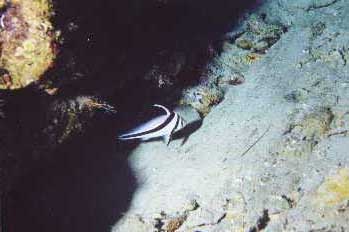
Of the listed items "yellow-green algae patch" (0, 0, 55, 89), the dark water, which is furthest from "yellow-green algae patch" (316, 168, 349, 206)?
"yellow-green algae patch" (0, 0, 55, 89)

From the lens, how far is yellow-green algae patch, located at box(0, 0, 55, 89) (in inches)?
97.8

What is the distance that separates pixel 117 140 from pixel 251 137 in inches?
71.0

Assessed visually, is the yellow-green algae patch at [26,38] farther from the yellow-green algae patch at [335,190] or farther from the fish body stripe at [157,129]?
the yellow-green algae patch at [335,190]

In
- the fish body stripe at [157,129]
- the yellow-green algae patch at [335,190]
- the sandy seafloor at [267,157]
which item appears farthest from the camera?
the fish body stripe at [157,129]

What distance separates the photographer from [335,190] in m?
3.14

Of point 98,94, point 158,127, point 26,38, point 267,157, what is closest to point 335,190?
point 267,157

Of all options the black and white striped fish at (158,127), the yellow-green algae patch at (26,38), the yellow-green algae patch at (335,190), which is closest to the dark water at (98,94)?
the yellow-green algae patch at (26,38)

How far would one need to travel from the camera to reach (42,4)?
249 cm

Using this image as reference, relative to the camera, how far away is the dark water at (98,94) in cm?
310

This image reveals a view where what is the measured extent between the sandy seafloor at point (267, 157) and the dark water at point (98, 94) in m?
0.45

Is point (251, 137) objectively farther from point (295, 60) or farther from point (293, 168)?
point (295, 60)

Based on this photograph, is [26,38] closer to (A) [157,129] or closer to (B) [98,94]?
(B) [98,94]

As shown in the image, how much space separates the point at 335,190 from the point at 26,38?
2677 mm

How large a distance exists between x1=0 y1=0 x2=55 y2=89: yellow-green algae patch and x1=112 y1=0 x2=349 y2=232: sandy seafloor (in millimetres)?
1958
